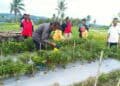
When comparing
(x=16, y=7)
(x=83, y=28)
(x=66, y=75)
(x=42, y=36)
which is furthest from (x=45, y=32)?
(x=16, y=7)

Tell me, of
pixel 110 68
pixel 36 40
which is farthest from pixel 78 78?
pixel 36 40

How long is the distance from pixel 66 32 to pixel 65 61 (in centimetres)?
751

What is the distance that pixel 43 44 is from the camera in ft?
39.3

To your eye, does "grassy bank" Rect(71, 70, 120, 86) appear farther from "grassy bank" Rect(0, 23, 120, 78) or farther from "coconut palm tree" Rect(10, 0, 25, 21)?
"coconut palm tree" Rect(10, 0, 25, 21)

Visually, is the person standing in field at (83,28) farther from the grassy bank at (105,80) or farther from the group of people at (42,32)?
the grassy bank at (105,80)

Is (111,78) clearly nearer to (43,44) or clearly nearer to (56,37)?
(43,44)

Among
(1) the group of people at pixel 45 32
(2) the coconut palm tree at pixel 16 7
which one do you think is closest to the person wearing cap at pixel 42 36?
(1) the group of people at pixel 45 32

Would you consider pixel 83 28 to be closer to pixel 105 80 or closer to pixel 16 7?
pixel 105 80

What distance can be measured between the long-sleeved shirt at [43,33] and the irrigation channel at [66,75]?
1.13 metres

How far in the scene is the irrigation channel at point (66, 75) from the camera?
27.2ft

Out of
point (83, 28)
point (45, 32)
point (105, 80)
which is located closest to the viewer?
point (105, 80)

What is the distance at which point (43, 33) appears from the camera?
424 inches

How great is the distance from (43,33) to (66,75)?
1879 millimetres

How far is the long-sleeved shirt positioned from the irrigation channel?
3.70ft
